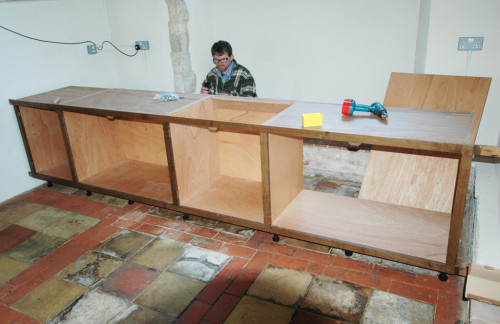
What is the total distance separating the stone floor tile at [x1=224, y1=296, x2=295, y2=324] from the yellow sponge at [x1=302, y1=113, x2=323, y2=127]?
112cm

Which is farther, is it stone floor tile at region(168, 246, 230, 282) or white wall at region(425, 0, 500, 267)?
white wall at region(425, 0, 500, 267)

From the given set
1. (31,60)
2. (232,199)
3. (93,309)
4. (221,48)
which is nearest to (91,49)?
(31,60)

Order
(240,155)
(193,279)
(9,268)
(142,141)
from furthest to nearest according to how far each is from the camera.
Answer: (142,141) < (240,155) < (9,268) < (193,279)

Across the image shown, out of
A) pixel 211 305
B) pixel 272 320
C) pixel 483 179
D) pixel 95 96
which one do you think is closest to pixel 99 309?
pixel 211 305

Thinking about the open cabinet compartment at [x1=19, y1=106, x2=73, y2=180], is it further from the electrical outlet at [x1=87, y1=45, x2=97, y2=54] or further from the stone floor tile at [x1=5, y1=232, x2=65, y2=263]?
the electrical outlet at [x1=87, y1=45, x2=97, y2=54]

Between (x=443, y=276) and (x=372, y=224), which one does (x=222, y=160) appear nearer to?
(x=372, y=224)

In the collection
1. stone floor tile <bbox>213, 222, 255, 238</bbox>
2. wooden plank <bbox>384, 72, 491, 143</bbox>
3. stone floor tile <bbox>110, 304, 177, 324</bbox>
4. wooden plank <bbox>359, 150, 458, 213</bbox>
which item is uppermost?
wooden plank <bbox>384, 72, 491, 143</bbox>

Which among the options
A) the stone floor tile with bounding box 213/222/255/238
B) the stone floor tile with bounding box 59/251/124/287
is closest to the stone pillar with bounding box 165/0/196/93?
the stone floor tile with bounding box 213/222/255/238

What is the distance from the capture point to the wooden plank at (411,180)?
9.39 ft

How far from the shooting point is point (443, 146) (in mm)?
2002

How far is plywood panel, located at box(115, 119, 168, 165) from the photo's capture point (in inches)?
151

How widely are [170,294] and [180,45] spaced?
10.9ft

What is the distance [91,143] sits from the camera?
3746 millimetres

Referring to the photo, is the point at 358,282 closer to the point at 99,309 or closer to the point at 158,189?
the point at 99,309
